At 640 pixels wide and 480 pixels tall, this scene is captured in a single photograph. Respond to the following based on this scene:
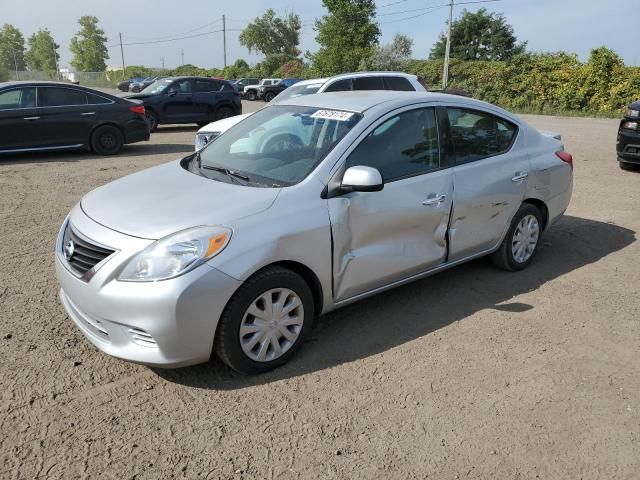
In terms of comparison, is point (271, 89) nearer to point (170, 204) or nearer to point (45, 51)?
point (170, 204)

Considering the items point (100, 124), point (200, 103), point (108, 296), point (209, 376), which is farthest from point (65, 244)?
point (200, 103)

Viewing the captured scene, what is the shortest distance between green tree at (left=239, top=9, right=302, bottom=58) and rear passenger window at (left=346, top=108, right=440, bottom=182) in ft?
272

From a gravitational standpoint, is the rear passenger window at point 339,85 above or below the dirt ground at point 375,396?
above

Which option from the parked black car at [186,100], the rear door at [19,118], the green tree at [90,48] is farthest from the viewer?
the green tree at [90,48]

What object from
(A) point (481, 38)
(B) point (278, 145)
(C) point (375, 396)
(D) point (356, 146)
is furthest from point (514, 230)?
(A) point (481, 38)

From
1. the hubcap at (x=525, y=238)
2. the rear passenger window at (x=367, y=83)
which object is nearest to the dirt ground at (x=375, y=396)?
the hubcap at (x=525, y=238)

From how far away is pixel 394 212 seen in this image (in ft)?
12.5

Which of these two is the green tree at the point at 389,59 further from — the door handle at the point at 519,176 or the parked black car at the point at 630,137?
the door handle at the point at 519,176

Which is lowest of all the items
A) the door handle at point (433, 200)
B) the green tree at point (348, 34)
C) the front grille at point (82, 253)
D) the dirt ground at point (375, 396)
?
the dirt ground at point (375, 396)

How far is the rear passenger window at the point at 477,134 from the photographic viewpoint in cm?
436

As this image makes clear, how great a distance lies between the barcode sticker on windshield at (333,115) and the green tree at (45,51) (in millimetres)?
120366

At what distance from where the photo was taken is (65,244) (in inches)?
135

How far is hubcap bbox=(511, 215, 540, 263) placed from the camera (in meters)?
4.98

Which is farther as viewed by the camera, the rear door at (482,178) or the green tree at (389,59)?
the green tree at (389,59)
